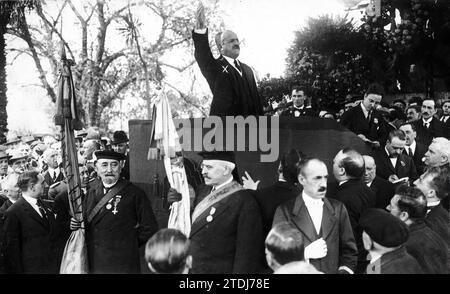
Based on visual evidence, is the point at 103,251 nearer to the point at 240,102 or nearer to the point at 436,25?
the point at 240,102

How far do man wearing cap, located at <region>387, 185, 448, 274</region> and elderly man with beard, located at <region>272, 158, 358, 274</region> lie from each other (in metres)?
0.41

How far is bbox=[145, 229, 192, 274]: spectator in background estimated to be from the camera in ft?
11.2

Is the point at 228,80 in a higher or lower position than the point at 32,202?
higher

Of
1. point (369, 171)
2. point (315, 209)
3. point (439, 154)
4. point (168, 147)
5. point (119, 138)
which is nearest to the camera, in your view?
point (315, 209)

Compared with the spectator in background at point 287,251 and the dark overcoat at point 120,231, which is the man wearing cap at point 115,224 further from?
the spectator in background at point 287,251

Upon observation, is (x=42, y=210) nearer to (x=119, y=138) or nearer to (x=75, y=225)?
(x=75, y=225)

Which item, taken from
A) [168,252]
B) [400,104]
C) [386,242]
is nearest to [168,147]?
[168,252]

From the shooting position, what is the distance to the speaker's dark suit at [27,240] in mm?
5230

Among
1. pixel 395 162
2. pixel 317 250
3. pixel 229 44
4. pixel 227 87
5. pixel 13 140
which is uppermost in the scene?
pixel 229 44

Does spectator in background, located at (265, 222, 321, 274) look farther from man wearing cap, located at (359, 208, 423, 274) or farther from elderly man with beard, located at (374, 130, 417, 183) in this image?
elderly man with beard, located at (374, 130, 417, 183)

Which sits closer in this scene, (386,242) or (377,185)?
(386,242)

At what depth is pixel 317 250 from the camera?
Answer: 434 centimetres

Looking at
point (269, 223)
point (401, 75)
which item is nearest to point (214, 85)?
point (269, 223)

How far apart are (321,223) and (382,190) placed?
1270 millimetres
